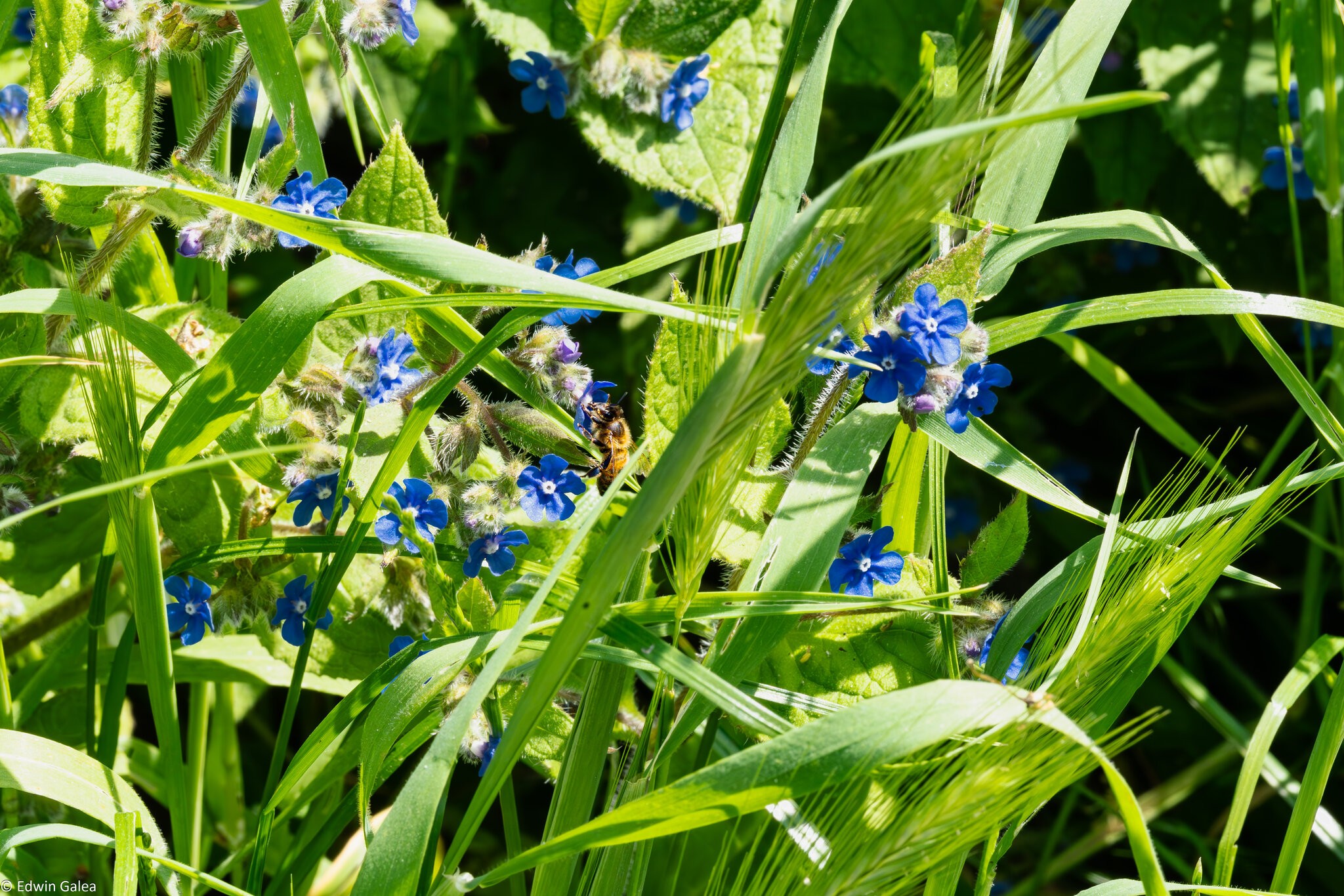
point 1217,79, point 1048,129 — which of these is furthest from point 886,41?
point 1048,129

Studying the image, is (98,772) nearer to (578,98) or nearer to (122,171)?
(122,171)

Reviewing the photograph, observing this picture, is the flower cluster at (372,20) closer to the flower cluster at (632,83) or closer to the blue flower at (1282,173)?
the flower cluster at (632,83)

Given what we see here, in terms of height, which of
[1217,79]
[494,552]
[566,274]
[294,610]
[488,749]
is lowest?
[488,749]

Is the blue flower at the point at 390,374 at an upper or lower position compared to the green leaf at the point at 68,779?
upper

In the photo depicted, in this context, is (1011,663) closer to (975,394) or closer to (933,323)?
(975,394)

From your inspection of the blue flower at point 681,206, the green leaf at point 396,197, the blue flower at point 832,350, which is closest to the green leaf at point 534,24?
the blue flower at point 681,206

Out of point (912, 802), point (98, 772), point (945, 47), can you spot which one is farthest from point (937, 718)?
point (945, 47)
